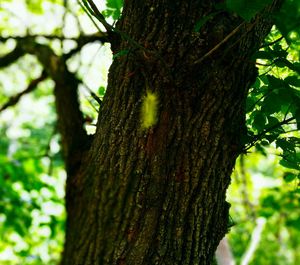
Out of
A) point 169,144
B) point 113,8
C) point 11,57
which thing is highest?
point 11,57

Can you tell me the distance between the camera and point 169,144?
155 cm

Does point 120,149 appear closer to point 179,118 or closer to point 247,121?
point 179,118

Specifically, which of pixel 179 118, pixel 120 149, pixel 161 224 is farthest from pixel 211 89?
pixel 161 224

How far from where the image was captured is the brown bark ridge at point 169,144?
1525 millimetres

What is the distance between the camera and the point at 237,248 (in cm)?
1120

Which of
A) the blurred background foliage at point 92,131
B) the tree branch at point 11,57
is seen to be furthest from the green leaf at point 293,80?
the tree branch at point 11,57

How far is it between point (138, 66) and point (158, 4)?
24cm

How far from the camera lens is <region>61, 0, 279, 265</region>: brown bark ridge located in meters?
1.53

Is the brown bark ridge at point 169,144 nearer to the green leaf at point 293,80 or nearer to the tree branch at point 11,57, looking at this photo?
the green leaf at point 293,80

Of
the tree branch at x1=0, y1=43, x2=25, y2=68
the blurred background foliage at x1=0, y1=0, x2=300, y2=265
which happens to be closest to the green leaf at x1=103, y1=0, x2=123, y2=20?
the blurred background foliage at x1=0, y1=0, x2=300, y2=265

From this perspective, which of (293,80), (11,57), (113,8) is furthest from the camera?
(11,57)

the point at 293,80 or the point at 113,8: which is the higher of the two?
the point at 113,8

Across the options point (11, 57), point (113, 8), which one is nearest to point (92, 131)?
point (113, 8)

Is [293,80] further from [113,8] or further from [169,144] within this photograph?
[113,8]
